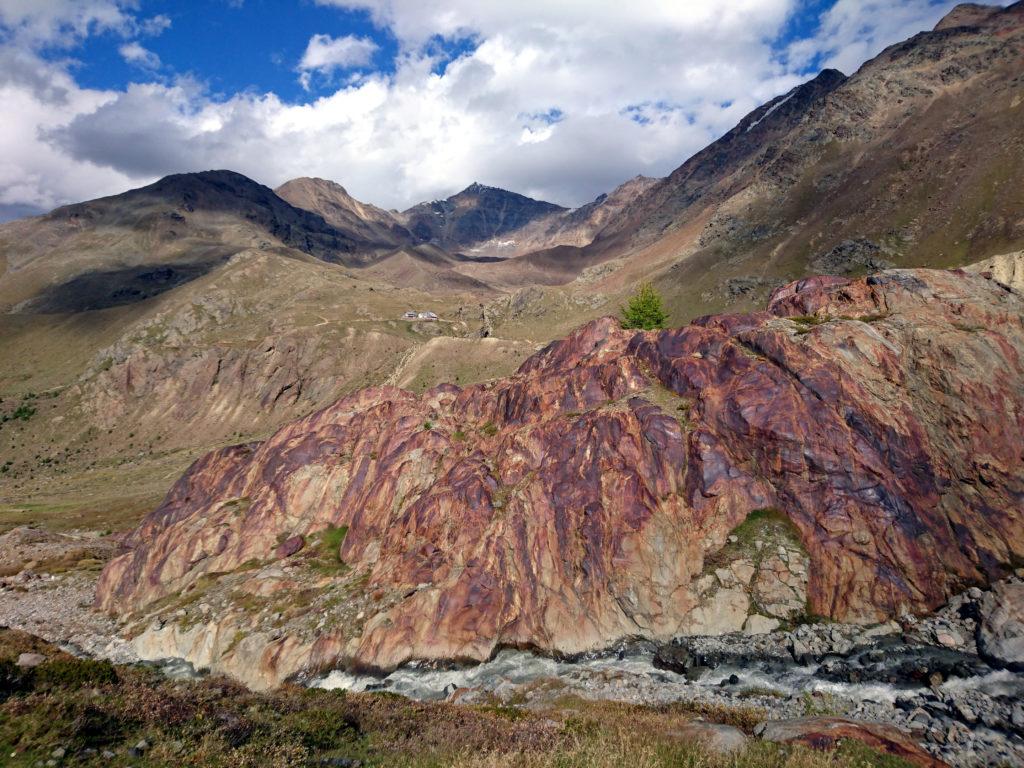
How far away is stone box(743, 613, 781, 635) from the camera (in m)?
29.5

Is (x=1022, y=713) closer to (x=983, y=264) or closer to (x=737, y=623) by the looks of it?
(x=737, y=623)

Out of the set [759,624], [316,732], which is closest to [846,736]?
[759,624]

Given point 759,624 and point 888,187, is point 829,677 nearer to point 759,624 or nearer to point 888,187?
point 759,624

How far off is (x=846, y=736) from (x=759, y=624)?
12948mm

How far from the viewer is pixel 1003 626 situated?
81.2ft

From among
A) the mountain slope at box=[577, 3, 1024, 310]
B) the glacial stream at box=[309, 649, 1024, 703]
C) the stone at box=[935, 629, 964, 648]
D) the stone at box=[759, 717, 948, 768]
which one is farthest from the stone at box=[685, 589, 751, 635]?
the mountain slope at box=[577, 3, 1024, 310]

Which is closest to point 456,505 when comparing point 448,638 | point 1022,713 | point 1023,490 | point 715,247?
point 448,638

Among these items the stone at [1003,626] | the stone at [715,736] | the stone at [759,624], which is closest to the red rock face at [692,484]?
the stone at [1003,626]

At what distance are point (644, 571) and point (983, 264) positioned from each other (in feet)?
282

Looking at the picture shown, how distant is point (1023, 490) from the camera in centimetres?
2927

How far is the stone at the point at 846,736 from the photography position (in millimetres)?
16719

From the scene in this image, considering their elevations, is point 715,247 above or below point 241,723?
above

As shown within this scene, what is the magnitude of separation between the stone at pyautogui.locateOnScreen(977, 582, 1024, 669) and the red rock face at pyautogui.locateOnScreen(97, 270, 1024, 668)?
2014 millimetres

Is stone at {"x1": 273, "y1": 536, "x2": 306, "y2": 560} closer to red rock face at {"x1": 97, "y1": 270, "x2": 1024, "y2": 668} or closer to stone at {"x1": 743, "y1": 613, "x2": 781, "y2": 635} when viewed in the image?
red rock face at {"x1": 97, "y1": 270, "x2": 1024, "y2": 668}
